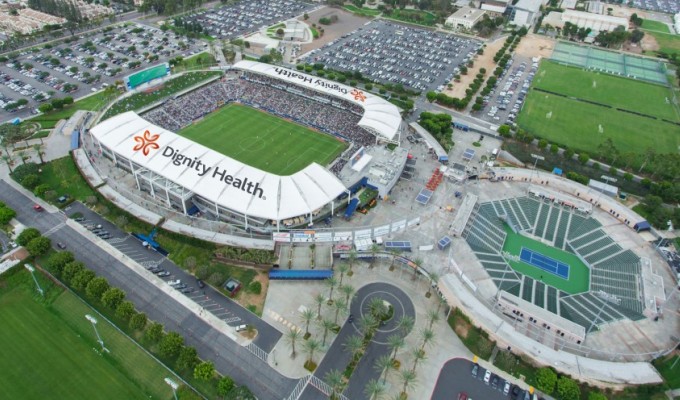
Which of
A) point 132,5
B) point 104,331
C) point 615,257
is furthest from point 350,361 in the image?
point 132,5

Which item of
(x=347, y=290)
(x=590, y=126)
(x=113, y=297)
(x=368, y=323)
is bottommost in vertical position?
(x=368, y=323)

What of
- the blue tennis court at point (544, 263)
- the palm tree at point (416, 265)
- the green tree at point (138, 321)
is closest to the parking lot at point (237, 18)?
the palm tree at point (416, 265)

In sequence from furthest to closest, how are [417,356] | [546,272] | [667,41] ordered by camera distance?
[667,41], [546,272], [417,356]

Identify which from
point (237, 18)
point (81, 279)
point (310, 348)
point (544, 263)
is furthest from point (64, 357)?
point (237, 18)

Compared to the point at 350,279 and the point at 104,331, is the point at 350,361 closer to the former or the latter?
the point at 350,279

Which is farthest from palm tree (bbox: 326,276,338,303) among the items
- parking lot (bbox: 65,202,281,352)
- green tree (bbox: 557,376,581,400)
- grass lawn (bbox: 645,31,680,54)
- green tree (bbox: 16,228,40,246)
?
grass lawn (bbox: 645,31,680,54)

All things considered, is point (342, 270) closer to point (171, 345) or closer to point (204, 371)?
point (204, 371)
